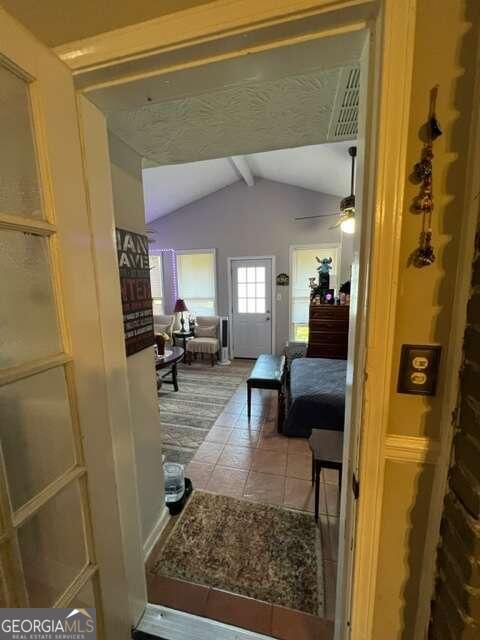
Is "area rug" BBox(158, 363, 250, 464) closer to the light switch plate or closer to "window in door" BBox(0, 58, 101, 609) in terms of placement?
"window in door" BBox(0, 58, 101, 609)

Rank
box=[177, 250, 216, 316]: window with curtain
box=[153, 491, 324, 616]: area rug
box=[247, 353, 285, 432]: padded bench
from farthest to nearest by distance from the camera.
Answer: box=[177, 250, 216, 316]: window with curtain < box=[247, 353, 285, 432]: padded bench < box=[153, 491, 324, 616]: area rug

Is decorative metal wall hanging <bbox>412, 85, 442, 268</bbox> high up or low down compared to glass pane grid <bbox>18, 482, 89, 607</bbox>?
up

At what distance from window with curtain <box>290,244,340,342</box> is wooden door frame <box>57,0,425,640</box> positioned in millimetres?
4414

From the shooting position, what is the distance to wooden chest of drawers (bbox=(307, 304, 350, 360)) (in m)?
3.64

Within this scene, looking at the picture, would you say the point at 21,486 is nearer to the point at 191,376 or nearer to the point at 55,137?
the point at 55,137

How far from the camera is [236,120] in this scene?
1177 mm

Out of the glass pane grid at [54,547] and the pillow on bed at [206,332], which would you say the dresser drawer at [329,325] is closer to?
the pillow on bed at [206,332]

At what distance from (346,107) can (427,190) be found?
76cm

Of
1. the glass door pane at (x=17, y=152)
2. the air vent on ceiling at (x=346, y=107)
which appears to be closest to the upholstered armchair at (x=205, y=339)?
the air vent on ceiling at (x=346, y=107)

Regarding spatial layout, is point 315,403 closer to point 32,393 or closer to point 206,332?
point 32,393

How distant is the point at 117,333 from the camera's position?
3.18 feet

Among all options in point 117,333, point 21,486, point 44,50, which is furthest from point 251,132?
point 21,486

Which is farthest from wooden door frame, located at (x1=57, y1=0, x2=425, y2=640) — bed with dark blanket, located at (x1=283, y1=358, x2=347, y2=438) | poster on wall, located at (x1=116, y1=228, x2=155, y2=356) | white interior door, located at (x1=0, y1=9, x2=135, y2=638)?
bed with dark blanket, located at (x1=283, y1=358, x2=347, y2=438)

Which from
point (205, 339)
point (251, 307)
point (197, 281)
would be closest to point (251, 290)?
point (251, 307)
